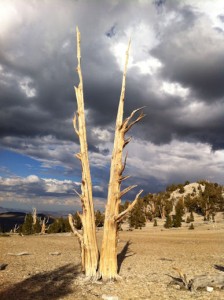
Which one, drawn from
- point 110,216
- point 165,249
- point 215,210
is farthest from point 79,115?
point 215,210

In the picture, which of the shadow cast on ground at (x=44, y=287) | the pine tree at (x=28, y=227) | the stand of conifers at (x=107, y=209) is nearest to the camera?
the shadow cast on ground at (x=44, y=287)

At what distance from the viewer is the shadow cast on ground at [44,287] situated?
948 cm

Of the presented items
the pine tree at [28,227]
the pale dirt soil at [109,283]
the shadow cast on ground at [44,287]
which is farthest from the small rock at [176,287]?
the pine tree at [28,227]

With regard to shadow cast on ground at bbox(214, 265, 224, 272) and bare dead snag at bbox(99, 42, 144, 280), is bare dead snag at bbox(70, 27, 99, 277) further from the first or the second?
shadow cast on ground at bbox(214, 265, 224, 272)

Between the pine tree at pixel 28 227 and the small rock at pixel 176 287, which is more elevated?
the pine tree at pixel 28 227

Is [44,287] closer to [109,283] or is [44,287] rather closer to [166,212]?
[109,283]

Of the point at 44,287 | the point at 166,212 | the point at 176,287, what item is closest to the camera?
the point at 44,287

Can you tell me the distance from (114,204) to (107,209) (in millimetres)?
290

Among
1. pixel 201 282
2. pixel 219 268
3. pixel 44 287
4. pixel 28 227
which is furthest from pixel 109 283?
pixel 28 227

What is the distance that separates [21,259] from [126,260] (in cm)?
477

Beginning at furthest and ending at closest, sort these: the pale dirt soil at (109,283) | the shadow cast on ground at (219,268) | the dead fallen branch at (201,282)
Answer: the shadow cast on ground at (219,268)
the dead fallen branch at (201,282)
the pale dirt soil at (109,283)

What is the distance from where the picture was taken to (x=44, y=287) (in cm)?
1060

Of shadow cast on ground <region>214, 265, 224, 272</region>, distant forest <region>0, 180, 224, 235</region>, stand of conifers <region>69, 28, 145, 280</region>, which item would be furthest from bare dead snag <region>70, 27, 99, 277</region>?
distant forest <region>0, 180, 224, 235</region>

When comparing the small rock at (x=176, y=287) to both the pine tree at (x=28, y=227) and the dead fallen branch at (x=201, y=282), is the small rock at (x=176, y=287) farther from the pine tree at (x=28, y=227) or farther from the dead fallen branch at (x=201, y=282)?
the pine tree at (x=28, y=227)
